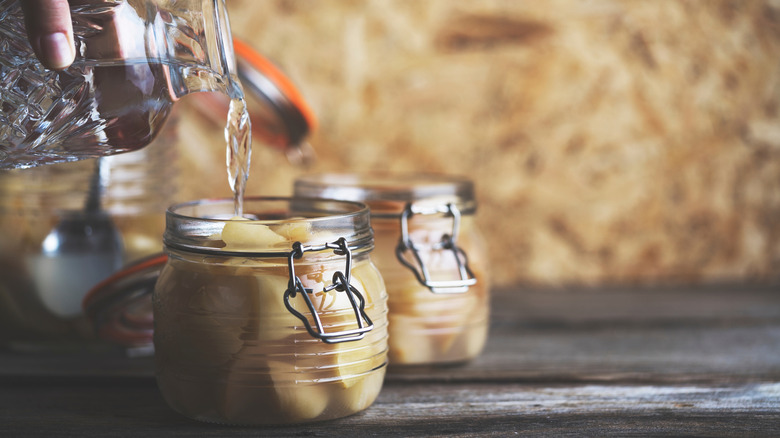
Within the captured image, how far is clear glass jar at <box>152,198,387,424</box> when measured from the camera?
2.05 feet

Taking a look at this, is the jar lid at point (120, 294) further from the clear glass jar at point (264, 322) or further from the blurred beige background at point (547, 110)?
the blurred beige background at point (547, 110)

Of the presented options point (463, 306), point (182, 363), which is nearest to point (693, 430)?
point (463, 306)

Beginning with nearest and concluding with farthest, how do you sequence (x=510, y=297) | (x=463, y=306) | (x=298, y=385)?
(x=298, y=385)
(x=463, y=306)
(x=510, y=297)

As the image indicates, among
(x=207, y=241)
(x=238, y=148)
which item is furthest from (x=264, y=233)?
(x=238, y=148)

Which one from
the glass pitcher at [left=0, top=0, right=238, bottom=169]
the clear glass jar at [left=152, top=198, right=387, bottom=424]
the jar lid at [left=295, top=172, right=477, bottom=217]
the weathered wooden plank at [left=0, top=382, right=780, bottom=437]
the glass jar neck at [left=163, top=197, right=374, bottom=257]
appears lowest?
the weathered wooden plank at [left=0, top=382, right=780, bottom=437]

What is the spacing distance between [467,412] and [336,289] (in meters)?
0.17

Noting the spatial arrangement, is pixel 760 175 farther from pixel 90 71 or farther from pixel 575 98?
pixel 90 71

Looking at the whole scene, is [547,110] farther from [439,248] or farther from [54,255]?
[54,255]

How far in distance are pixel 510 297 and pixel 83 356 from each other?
0.64m

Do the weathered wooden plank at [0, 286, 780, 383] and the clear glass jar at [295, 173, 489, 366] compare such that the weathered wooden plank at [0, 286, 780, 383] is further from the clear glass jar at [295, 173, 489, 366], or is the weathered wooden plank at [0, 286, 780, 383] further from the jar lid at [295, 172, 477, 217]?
the jar lid at [295, 172, 477, 217]

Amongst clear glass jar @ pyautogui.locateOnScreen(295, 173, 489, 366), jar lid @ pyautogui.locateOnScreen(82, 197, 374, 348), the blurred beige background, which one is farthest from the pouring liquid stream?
the blurred beige background

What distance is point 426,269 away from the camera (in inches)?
32.2

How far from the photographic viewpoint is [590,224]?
1307mm

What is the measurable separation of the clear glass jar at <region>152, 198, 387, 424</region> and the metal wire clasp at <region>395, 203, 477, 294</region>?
13 cm
